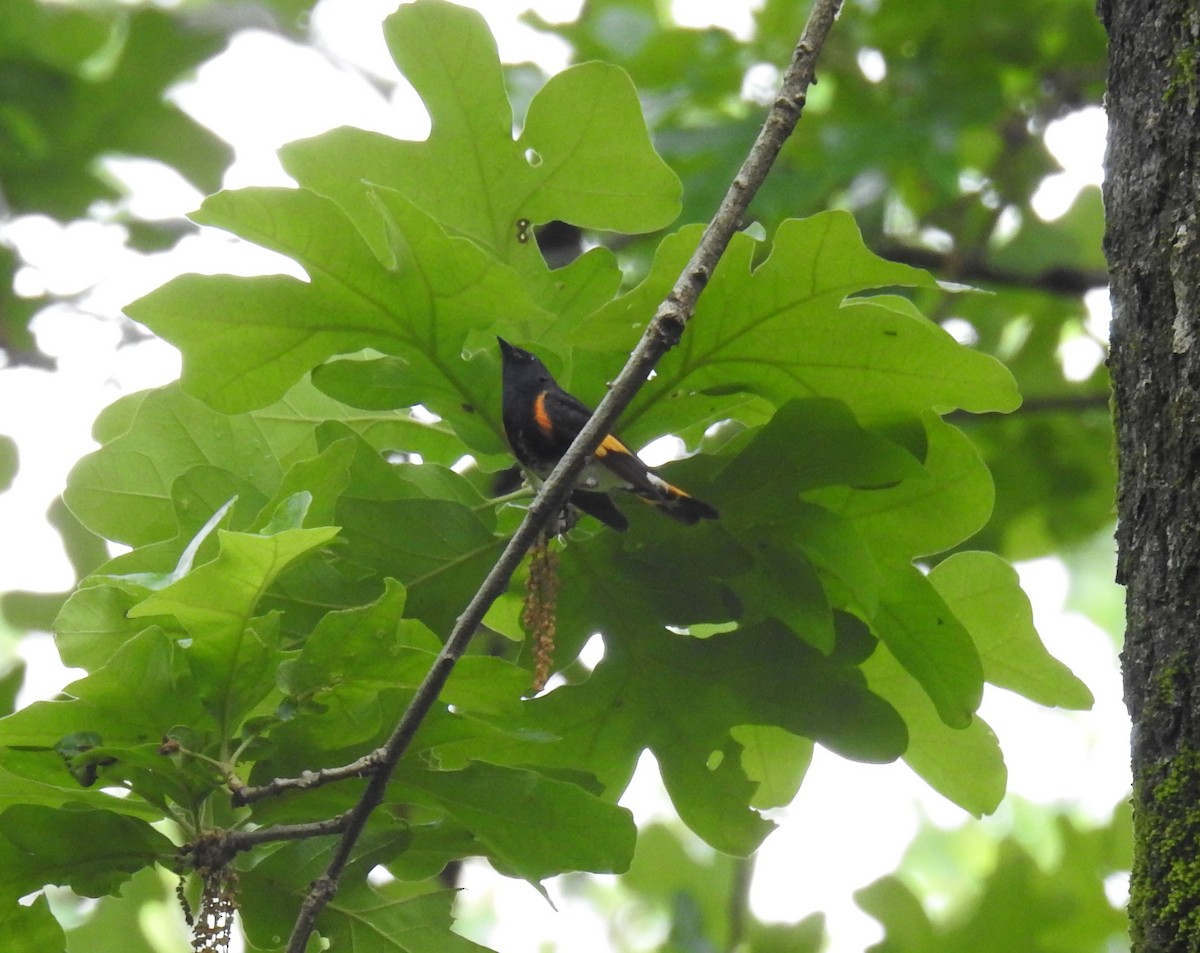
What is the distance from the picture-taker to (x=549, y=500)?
5.42ft

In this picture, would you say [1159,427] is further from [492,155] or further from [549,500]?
[492,155]

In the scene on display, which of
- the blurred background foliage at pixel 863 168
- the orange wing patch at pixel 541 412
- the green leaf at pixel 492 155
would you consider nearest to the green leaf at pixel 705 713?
the orange wing patch at pixel 541 412

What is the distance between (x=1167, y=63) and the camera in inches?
69.2

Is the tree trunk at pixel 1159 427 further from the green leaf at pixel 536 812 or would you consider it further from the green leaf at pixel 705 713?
the green leaf at pixel 536 812

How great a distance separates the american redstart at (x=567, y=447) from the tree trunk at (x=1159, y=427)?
1.88 ft

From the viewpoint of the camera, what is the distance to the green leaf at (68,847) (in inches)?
67.1

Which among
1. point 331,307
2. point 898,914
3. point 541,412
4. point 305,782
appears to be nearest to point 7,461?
point 331,307

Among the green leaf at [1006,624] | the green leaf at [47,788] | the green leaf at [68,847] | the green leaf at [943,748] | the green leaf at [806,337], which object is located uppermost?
the green leaf at [806,337]

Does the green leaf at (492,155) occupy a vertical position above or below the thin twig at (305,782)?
above

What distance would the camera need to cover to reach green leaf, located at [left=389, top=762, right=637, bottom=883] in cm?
179

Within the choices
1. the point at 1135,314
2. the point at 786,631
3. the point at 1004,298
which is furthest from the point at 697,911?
the point at 1004,298

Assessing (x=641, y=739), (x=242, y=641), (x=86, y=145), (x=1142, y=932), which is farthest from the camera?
(x=86, y=145)

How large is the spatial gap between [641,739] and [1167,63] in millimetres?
1252

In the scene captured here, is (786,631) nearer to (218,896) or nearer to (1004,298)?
(218,896)
